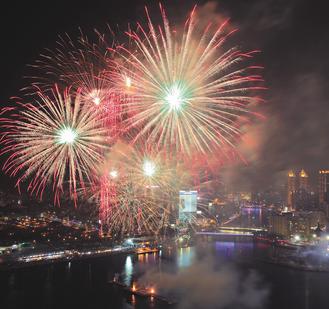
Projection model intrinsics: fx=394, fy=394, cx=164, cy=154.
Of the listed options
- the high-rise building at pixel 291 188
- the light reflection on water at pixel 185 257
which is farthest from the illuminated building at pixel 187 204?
the high-rise building at pixel 291 188

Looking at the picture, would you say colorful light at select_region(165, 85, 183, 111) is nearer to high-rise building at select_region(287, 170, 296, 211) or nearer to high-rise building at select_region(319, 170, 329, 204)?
high-rise building at select_region(319, 170, 329, 204)

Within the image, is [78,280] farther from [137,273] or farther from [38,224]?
[38,224]

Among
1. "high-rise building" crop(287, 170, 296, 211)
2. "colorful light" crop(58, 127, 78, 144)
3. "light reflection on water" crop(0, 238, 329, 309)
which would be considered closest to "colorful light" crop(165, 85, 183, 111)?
"colorful light" crop(58, 127, 78, 144)

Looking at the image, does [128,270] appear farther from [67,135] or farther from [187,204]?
[187,204]

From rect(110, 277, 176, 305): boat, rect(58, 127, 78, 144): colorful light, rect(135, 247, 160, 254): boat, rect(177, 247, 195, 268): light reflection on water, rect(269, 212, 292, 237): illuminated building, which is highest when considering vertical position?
rect(58, 127, 78, 144): colorful light

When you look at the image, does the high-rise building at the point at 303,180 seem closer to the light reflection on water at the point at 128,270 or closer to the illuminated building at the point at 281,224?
the illuminated building at the point at 281,224

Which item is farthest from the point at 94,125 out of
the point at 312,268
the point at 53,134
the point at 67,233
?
the point at 312,268

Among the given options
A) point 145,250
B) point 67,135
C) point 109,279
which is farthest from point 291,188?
point 67,135

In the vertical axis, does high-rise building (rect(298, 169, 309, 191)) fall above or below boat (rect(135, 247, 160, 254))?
above
